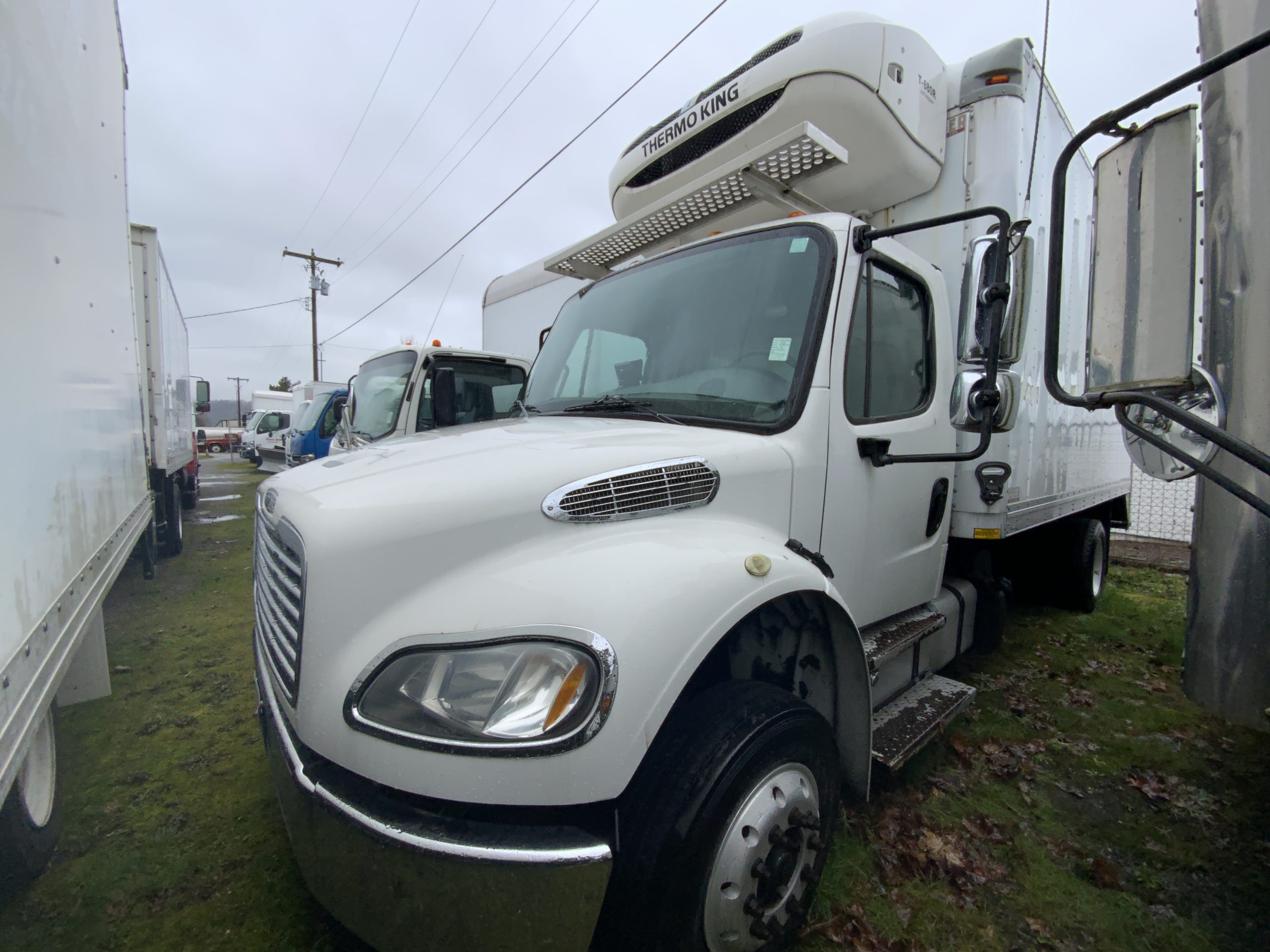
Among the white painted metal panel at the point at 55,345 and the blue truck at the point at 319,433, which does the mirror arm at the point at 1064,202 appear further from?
the blue truck at the point at 319,433

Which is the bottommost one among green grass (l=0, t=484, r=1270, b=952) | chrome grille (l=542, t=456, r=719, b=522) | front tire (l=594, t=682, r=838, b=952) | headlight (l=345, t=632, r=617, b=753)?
green grass (l=0, t=484, r=1270, b=952)

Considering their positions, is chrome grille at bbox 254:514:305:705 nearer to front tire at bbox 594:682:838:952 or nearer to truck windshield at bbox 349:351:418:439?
front tire at bbox 594:682:838:952

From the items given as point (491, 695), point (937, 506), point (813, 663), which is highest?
point (937, 506)

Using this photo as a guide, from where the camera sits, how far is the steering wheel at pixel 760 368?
91.7 inches

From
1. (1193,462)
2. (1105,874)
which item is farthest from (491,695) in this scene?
(1105,874)

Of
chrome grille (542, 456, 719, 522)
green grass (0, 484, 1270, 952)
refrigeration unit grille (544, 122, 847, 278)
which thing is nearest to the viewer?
chrome grille (542, 456, 719, 522)

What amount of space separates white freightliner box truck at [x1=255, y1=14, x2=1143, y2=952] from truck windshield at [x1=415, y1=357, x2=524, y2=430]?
3.25 meters

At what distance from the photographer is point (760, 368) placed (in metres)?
2.38

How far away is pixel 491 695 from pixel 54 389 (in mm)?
1984

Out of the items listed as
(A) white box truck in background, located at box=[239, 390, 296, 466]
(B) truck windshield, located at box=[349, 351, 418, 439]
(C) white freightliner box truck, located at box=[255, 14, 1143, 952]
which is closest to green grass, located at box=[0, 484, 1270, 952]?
(C) white freightliner box truck, located at box=[255, 14, 1143, 952]

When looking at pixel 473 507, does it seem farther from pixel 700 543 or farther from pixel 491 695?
pixel 700 543

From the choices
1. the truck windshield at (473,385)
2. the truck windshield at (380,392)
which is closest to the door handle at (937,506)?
the truck windshield at (473,385)

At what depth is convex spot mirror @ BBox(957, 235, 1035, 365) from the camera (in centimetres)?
206

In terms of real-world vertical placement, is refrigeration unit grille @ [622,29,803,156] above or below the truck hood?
above
